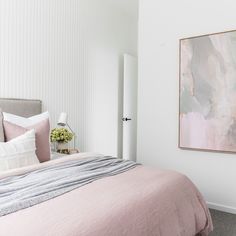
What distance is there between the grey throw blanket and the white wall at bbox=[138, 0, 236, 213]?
4.02 ft

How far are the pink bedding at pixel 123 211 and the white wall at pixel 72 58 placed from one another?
1480 mm

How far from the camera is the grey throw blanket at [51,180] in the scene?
131 centimetres

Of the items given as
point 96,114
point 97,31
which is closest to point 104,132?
point 96,114

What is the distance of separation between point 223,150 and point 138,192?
5.50 feet

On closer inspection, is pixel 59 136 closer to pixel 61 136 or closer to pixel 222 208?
pixel 61 136

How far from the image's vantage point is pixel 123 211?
4.43ft

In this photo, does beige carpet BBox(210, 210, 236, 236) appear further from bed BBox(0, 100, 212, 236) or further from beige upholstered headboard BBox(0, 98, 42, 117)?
beige upholstered headboard BBox(0, 98, 42, 117)

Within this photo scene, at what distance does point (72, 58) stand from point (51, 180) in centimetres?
241

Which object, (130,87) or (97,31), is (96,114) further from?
(97,31)

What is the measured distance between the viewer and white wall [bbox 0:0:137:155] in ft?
9.62

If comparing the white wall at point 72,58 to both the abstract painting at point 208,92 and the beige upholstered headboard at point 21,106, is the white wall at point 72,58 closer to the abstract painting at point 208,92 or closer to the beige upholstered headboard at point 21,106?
the beige upholstered headboard at point 21,106

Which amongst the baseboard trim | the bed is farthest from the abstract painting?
the bed

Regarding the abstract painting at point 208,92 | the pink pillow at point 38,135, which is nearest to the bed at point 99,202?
the pink pillow at point 38,135

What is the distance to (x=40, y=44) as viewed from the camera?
321 cm
